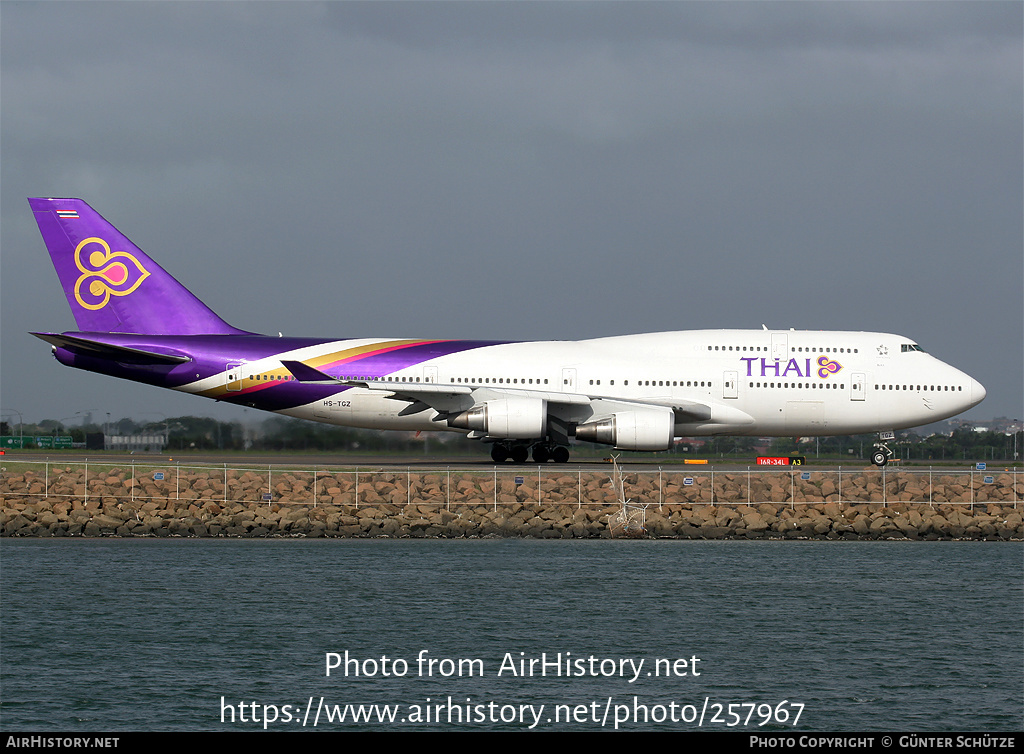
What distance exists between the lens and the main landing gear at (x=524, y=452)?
38.3m

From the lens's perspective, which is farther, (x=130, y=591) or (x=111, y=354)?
(x=111, y=354)

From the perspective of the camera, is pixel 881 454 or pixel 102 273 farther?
pixel 102 273

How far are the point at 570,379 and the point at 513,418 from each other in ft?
10.9

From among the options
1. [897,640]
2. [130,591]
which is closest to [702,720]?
[897,640]

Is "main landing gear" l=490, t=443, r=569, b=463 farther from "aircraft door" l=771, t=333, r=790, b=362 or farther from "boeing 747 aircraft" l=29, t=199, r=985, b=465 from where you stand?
"aircraft door" l=771, t=333, r=790, b=362

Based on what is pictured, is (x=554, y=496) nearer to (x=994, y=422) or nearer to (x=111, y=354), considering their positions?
(x=111, y=354)

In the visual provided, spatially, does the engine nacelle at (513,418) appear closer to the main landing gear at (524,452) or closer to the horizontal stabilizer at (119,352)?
the main landing gear at (524,452)

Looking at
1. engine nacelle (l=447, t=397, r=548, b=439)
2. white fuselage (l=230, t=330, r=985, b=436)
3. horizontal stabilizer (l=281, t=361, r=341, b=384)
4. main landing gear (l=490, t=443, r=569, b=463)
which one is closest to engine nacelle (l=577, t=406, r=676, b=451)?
white fuselage (l=230, t=330, r=985, b=436)

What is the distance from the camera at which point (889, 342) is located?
3988cm

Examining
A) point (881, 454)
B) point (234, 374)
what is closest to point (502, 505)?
point (234, 374)

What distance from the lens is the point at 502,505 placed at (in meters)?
31.5

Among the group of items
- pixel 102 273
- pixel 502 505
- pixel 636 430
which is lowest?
pixel 502 505

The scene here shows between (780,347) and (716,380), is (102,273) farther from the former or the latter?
(780,347)
